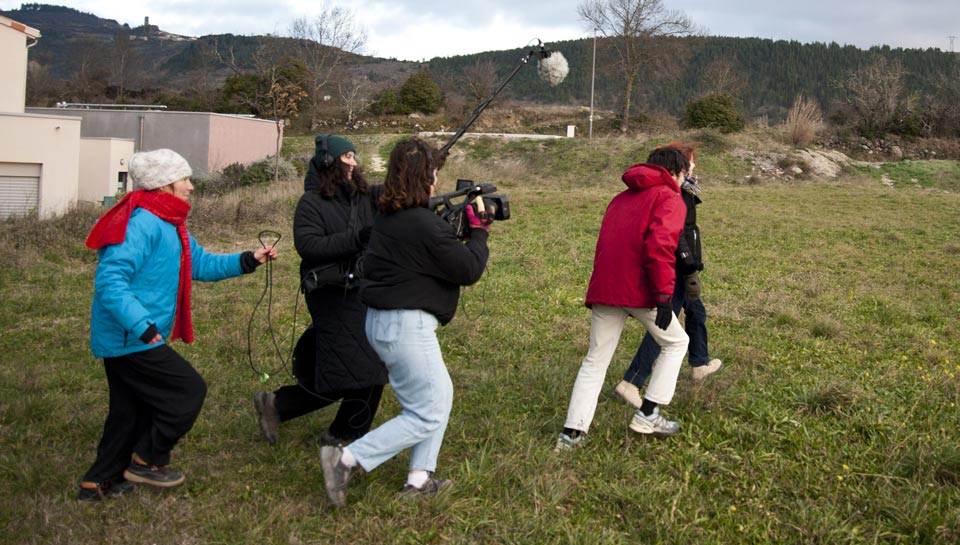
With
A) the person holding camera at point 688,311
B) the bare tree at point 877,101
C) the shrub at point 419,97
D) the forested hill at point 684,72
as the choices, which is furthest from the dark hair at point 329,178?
the forested hill at point 684,72

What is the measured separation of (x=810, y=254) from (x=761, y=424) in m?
7.82

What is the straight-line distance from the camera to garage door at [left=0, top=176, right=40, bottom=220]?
19.6m

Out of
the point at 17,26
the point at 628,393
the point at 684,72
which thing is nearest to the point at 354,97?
the point at 17,26

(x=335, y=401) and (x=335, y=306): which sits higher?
(x=335, y=306)

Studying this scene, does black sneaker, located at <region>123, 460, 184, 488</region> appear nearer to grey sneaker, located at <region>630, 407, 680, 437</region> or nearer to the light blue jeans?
the light blue jeans

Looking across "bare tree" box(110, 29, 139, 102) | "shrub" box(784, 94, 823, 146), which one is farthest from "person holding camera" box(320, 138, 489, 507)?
"bare tree" box(110, 29, 139, 102)

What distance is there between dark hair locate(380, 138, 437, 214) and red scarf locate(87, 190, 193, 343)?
1095 millimetres

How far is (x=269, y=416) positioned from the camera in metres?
4.71

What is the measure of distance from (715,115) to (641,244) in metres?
33.1

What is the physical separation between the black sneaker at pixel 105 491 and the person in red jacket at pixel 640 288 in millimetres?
2283

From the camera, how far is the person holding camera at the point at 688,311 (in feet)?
17.4

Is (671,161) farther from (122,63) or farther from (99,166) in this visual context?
(122,63)

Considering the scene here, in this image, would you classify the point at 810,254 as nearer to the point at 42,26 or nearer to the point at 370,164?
the point at 370,164

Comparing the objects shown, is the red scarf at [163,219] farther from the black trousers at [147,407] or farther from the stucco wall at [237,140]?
the stucco wall at [237,140]
